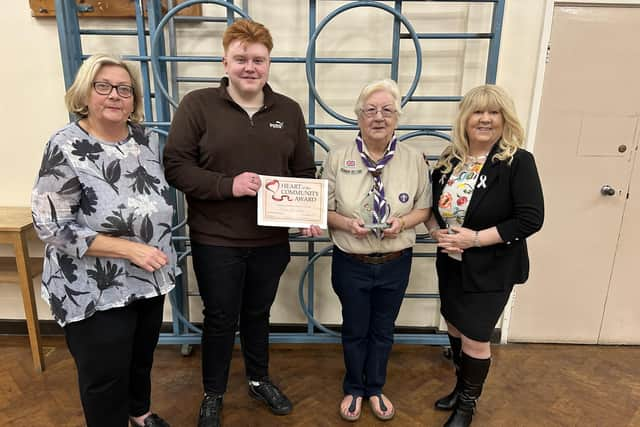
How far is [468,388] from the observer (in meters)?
1.86

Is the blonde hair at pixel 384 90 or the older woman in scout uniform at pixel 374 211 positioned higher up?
the blonde hair at pixel 384 90

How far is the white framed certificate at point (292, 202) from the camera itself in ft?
5.28

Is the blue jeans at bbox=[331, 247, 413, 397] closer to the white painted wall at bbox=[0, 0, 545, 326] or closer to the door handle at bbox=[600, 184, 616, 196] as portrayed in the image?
the white painted wall at bbox=[0, 0, 545, 326]

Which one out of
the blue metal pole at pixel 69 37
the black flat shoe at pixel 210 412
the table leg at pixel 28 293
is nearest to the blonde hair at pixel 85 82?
the blue metal pole at pixel 69 37

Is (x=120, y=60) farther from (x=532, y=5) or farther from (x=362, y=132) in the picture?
(x=532, y=5)

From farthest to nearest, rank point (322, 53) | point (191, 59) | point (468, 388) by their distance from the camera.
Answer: point (322, 53) → point (191, 59) → point (468, 388)

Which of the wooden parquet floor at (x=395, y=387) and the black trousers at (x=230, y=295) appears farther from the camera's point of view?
the wooden parquet floor at (x=395, y=387)

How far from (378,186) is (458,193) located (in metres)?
0.34

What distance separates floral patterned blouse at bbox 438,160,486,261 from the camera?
166cm

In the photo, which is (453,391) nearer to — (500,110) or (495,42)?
(500,110)

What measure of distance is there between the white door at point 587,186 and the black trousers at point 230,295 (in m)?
1.74

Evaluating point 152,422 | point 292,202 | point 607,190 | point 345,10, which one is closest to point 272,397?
point 152,422

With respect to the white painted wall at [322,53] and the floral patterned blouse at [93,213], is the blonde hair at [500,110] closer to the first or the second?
the white painted wall at [322,53]

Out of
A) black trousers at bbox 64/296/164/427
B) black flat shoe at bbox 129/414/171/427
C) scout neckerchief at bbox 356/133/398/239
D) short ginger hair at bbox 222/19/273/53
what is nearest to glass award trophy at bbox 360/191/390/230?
scout neckerchief at bbox 356/133/398/239
